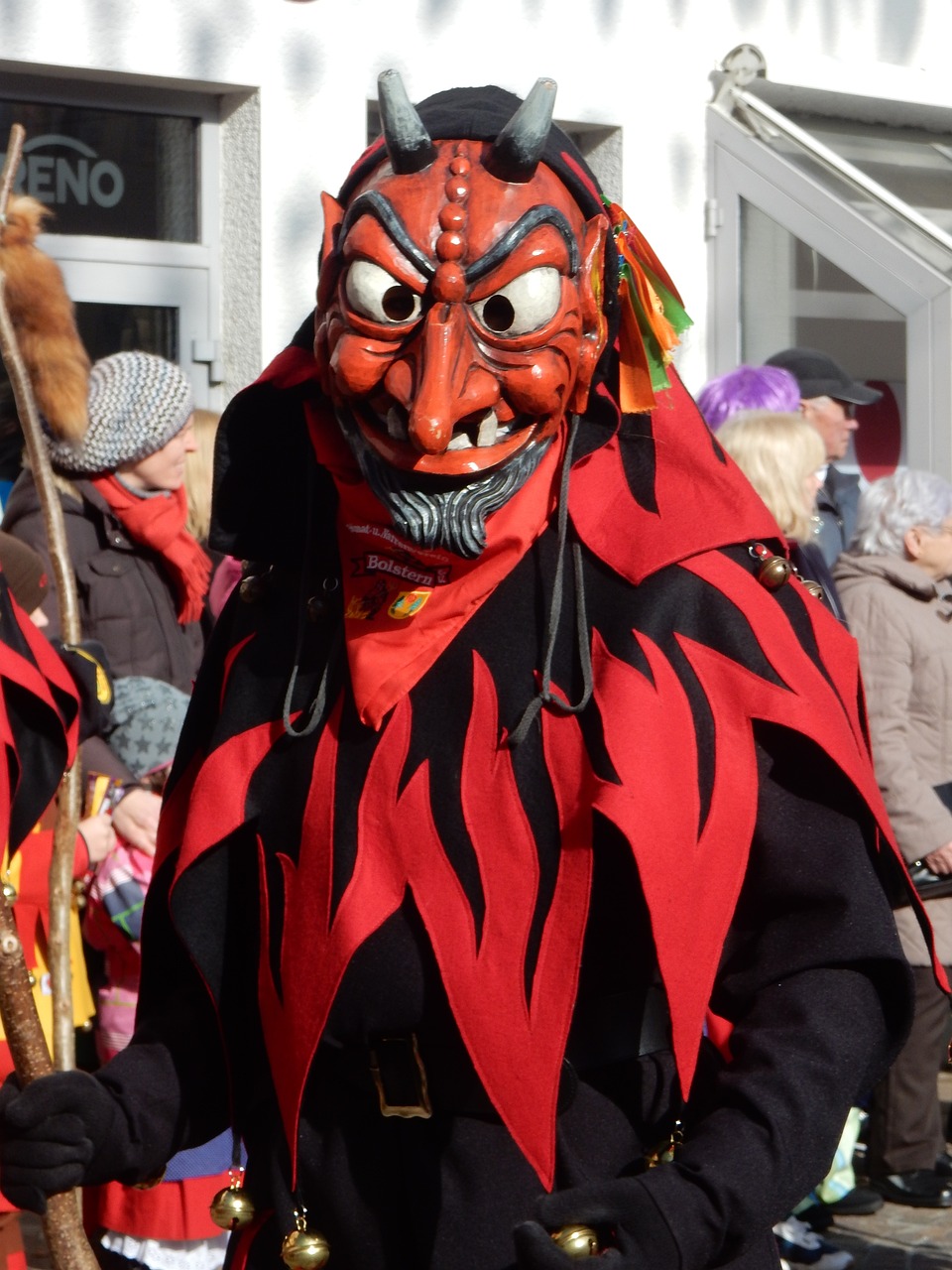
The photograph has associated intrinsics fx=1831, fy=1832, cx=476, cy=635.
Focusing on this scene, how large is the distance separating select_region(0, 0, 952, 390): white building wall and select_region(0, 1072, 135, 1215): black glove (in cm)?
454

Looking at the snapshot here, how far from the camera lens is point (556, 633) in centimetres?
181

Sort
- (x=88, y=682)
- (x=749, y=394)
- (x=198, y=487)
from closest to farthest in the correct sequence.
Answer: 1. (x=88, y=682)
2. (x=198, y=487)
3. (x=749, y=394)

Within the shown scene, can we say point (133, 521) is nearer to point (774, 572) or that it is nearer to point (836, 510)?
point (836, 510)

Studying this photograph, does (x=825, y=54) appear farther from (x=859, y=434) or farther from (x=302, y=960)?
(x=302, y=960)

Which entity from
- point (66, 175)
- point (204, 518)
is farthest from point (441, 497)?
point (66, 175)

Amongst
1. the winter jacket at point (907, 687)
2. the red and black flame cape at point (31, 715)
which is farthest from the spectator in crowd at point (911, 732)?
the red and black flame cape at point (31, 715)

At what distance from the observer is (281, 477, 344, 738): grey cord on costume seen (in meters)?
1.85

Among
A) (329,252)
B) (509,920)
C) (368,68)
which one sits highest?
(368,68)

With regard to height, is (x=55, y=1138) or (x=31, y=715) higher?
(x=31, y=715)

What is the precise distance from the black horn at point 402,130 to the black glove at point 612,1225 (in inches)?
38.6

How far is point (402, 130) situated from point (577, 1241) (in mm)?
1037

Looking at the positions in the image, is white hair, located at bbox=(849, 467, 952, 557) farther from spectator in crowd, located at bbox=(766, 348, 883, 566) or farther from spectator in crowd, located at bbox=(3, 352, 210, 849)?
spectator in crowd, located at bbox=(3, 352, 210, 849)

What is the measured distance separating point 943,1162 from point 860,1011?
3465mm

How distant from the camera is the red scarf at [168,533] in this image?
14.7 ft
